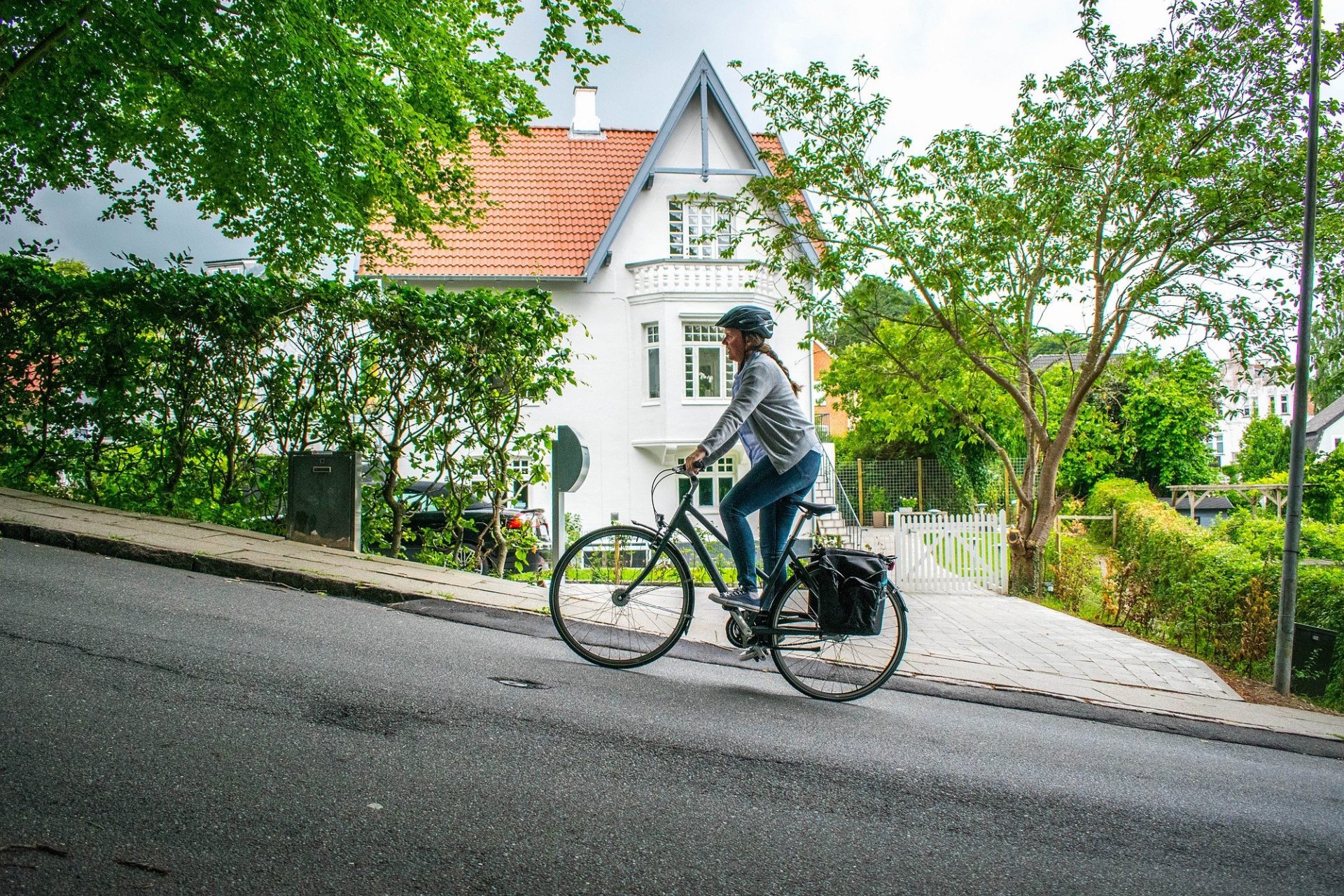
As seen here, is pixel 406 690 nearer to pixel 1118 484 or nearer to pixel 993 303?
pixel 993 303

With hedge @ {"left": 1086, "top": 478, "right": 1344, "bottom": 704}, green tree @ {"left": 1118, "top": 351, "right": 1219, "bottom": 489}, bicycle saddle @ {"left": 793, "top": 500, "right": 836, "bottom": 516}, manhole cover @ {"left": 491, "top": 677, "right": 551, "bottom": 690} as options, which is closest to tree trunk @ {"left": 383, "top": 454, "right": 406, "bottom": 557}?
manhole cover @ {"left": 491, "top": 677, "right": 551, "bottom": 690}

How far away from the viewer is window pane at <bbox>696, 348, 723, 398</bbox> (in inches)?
972

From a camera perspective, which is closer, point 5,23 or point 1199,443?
point 5,23

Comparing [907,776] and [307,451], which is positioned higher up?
[307,451]

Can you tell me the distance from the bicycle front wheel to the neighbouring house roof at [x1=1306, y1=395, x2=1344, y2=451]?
64.6m

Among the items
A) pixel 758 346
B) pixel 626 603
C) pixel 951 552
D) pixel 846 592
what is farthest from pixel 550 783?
pixel 951 552

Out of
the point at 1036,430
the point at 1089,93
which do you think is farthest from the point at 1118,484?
the point at 1089,93

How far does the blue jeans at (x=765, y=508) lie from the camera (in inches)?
207

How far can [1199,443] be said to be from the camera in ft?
118

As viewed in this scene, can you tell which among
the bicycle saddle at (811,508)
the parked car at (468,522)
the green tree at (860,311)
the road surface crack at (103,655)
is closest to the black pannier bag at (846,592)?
the bicycle saddle at (811,508)

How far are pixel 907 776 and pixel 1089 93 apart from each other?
45.9ft

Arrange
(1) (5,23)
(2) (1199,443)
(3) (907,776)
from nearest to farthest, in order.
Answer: (3) (907,776)
(1) (5,23)
(2) (1199,443)

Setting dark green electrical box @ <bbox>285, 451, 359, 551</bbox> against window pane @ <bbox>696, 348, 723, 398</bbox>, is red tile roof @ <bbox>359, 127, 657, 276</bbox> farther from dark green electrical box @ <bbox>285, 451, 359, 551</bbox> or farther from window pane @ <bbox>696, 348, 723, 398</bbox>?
dark green electrical box @ <bbox>285, 451, 359, 551</bbox>

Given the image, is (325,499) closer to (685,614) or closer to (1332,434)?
(685,614)
